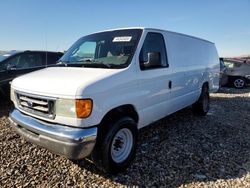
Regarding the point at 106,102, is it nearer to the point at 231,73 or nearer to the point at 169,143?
the point at 169,143

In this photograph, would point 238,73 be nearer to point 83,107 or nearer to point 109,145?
point 109,145

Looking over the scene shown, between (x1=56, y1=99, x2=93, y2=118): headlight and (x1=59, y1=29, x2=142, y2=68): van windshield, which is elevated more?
(x1=59, y1=29, x2=142, y2=68): van windshield

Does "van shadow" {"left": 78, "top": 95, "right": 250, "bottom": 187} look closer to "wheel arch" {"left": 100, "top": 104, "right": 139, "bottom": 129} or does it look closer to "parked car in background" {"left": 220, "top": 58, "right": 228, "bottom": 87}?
"wheel arch" {"left": 100, "top": 104, "right": 139, "bottom": 129}

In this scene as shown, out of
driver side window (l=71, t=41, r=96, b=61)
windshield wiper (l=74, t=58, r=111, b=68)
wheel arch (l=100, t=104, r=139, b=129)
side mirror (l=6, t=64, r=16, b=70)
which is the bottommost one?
wheel arch (l=100, t=104, r=139, b=129)

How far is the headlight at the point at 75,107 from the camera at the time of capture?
296cm

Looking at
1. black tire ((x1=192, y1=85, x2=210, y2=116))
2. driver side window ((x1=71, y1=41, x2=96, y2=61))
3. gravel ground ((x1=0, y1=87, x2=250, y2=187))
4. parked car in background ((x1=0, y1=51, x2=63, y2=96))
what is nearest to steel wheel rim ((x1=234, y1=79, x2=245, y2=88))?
black tire ((x1=192, y1=85, x2=210, y2=116))

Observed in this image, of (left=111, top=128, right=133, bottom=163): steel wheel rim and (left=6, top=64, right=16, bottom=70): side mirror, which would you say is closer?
(left=111, top=128, right=133, bottom=163): steel wheel rim

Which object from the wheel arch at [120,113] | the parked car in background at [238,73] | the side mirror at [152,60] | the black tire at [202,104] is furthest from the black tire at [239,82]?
the wheel arch at [120,113]

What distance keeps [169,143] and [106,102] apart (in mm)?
2155

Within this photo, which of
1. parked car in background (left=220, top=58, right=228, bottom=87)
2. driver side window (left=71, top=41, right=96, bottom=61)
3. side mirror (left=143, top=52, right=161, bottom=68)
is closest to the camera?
side mirror (left=143, top=52, right=161, bottom=68)

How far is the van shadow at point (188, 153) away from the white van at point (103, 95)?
1.32 ft

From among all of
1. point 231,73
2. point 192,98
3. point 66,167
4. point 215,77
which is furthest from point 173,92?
point 231,73

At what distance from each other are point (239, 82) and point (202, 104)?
8.24 meters

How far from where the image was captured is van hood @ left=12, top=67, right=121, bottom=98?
3.04 m
